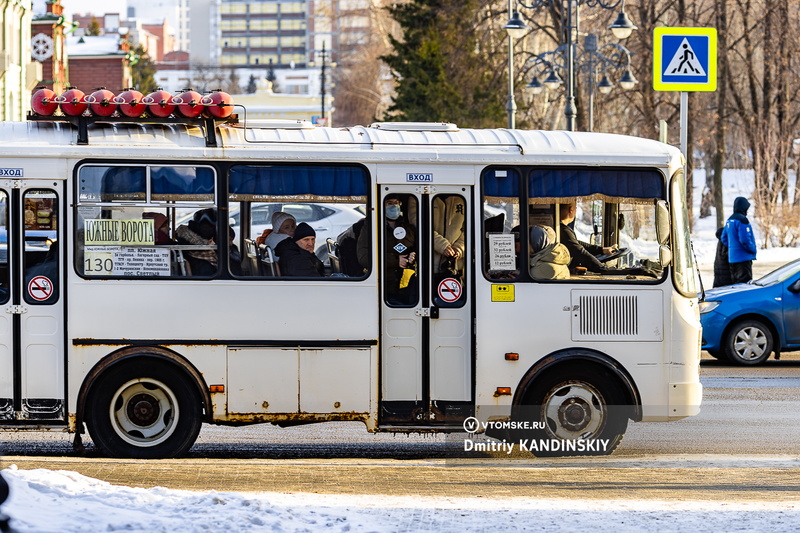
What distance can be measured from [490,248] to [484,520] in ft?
9.80

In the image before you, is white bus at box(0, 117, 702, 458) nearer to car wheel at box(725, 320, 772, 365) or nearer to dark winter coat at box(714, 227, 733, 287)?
car wheel at box(725, 320, 772, 365)

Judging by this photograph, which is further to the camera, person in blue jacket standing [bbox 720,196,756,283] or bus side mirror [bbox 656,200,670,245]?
person in blue jacket standing [bbox 720,196,756,283]

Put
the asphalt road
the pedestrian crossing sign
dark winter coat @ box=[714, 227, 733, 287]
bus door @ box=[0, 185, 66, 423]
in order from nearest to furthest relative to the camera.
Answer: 1. the asphalt road
2. bus door @ box=[0, 185, 66, 423]
3. the pedestrian crossing sign
4. dark winter coat @ box=[714, 227, 733, 287]

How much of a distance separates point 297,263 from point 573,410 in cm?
232

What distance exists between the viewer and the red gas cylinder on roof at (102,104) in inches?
353

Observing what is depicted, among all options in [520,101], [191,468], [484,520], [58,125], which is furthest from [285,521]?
[520,101]

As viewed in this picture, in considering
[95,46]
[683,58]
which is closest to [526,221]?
[683,58]

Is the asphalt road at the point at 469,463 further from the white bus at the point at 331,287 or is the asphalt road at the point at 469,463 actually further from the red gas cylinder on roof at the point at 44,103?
the red gas cylinder on roof at the point at 44,103

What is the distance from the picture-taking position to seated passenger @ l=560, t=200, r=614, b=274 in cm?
923

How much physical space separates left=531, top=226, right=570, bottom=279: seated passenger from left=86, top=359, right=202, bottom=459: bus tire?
2.66 meters

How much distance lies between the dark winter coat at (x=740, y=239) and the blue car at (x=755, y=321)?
3094 mm

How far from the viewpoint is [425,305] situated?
9.06 m

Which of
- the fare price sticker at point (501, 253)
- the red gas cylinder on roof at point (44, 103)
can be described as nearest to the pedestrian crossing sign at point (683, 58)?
the fare price sticker at point (501, 253)

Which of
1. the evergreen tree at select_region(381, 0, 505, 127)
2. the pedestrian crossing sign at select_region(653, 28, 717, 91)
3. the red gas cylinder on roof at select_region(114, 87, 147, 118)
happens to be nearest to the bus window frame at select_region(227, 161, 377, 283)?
the red gas cylinder on roof at select_region(114, 87, 147, 118)
